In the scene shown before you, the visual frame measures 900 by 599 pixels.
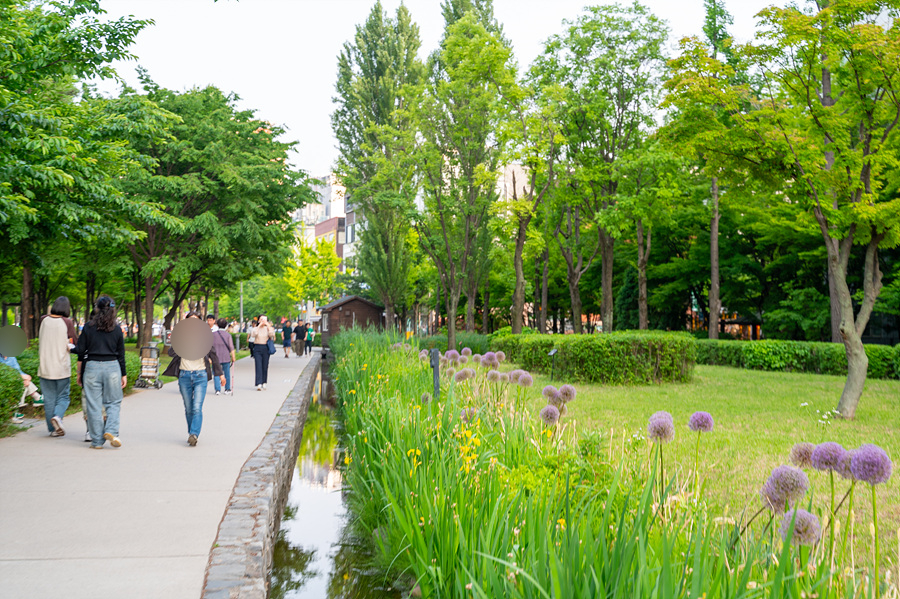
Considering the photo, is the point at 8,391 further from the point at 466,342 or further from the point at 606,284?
the point at 606,284

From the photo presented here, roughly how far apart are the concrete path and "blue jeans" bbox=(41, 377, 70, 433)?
0.32 meters

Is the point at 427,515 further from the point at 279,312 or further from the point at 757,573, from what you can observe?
the point at 279,312

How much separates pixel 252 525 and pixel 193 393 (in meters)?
4.25

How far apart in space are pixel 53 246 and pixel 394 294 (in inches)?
916

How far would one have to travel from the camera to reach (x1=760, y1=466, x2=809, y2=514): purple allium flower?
3182 millimetres

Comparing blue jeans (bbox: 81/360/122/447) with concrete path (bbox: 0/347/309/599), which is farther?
blue jeans (bbox: 81/360/122/447)

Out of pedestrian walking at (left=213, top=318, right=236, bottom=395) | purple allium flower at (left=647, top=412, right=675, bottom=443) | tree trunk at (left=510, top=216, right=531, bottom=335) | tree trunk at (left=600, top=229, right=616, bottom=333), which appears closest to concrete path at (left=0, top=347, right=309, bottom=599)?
purple allium flower at (left=647, top=412, right=675, bottom=443)

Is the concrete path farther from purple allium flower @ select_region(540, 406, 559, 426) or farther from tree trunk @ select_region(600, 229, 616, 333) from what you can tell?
tree trunk @ select_region(600, 229, 616, 333)

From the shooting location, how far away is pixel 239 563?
15.4ft

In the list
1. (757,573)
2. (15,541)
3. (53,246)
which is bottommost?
(15,541)

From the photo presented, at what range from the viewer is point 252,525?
5.55 m

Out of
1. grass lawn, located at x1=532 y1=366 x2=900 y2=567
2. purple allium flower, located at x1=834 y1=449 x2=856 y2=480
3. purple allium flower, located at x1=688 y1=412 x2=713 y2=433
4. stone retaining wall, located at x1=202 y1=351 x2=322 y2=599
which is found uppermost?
purple allium flower, located at x1=688 y1=412 x2=713 y2=433

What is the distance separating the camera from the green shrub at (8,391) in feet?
31.0

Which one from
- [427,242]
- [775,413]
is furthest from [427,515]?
[427,242]
